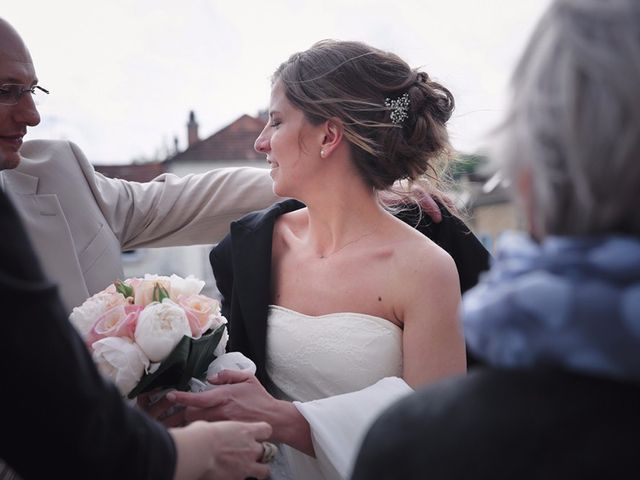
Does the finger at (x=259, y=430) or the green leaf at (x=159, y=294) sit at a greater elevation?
the green leaf at (x=159, y=294)

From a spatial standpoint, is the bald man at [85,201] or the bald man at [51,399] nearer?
the bald man at [51,399]

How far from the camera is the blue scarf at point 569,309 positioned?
3.09 feet

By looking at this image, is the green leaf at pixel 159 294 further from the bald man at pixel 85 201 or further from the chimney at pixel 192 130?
the chimney at pixel 192 130

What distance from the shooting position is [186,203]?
371 cm

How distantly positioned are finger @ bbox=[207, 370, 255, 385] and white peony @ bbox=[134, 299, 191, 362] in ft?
0.77

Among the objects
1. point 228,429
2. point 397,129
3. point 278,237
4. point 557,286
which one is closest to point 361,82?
point 397,129

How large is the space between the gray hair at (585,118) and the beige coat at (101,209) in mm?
2109

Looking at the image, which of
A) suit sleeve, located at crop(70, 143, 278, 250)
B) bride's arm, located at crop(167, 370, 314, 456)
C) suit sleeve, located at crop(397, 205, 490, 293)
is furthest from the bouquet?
suit sleeve, located at crop(70, 143, 278, 250)

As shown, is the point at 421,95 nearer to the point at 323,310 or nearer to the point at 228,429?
the point at 323,310

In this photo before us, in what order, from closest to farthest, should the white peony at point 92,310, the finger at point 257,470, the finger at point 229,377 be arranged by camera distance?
the finger at point 257,470
the white peony at point 92,310
the finger at point 229,377

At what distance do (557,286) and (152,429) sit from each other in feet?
2.87

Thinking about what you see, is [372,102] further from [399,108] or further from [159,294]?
[159,294]

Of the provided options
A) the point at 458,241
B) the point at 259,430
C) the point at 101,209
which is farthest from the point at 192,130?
the point at 259,430

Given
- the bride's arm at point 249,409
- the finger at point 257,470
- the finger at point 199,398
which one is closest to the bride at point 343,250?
the bride's arm at point 249,409
